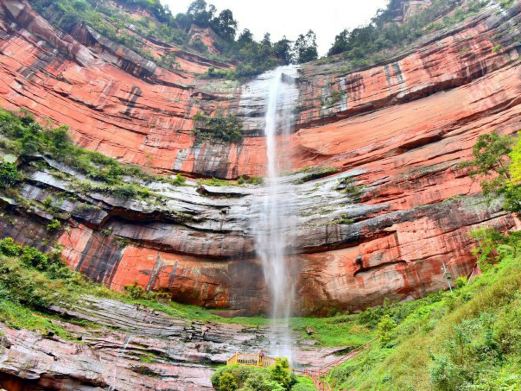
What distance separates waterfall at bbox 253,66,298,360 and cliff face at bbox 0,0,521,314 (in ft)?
1.88

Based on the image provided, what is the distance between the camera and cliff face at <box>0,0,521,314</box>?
17.9 metres

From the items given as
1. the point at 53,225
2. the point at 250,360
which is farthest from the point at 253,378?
the point at 53,225

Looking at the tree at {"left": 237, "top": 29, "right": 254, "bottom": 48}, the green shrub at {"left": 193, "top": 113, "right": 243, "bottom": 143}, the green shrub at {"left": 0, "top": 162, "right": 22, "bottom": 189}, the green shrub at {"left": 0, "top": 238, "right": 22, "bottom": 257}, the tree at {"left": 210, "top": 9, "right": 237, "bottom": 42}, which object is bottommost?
the green shrub at {"left": 0, "top": 238, "right": 22, "bottom": 257}

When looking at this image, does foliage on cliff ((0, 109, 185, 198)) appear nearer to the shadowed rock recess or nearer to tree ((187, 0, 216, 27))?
the shadowed rock recess

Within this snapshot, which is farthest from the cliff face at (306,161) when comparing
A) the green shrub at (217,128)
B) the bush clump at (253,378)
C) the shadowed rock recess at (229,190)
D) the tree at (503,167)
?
the bush clump at (253,378)

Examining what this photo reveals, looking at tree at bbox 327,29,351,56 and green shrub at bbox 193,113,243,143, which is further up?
tree at bbox 327,29,351,56

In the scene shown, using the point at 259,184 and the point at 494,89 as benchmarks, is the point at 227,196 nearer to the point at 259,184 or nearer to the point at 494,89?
the point at 259,184

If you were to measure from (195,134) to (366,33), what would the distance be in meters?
17.7

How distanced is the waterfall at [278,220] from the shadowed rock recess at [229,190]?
0.54 metres

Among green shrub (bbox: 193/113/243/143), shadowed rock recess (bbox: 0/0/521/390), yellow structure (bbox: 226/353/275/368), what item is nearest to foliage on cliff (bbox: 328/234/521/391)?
yellow structure (bbox: 226/353/275/368)

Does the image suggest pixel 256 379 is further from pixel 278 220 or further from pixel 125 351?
pixel 278 220

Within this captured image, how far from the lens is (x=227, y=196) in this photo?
907 inches

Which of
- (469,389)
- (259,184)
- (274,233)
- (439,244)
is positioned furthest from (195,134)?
(469,389)

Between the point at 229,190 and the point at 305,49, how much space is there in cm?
2247
